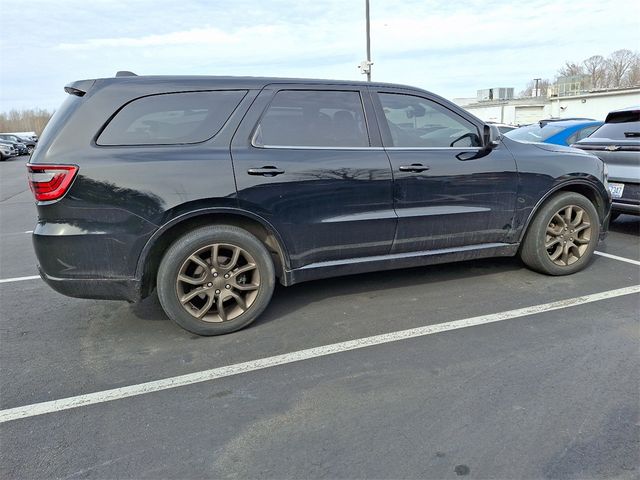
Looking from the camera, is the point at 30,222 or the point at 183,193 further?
the point at 30,222

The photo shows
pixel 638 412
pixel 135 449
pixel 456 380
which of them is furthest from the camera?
pixel 456 380

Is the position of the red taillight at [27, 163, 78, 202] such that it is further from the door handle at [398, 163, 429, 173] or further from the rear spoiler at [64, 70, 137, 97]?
the door handle at [398, 163, 429, 173]

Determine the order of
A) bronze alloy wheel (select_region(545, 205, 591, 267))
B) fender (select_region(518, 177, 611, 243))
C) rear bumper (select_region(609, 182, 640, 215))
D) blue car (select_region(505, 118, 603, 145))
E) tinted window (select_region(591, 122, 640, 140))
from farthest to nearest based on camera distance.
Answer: blue car (select_region(505, 118, 603, 145)), tinted window (select_region(591, 122, 640, 140)), rear bumper (select_region(609, 182, 640, 215)), bronze alloy wheel (select_region(545, 205, 591, 267)), fender (select_region(518, 177, 611, 243))

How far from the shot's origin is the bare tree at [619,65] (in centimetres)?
6375

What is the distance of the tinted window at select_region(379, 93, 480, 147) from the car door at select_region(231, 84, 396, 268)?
0.65 ft

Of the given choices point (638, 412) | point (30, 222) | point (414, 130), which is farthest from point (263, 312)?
point (30, 222)

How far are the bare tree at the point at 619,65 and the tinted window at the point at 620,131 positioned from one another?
7076 centimetres

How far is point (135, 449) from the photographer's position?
2.23 meters

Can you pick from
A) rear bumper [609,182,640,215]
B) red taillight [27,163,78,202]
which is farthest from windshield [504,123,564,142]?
red taillight [27,163,78,202]

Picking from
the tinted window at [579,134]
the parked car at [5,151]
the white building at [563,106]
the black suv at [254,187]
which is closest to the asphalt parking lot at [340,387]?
the black suv at [254,187]

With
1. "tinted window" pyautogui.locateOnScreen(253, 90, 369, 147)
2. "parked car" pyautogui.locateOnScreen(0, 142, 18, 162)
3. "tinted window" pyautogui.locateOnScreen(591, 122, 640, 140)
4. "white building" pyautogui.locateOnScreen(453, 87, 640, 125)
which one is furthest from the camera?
"white building" pyautogui.locateOnScreen(453, 87, 640, 125)

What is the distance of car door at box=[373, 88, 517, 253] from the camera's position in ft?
12.2

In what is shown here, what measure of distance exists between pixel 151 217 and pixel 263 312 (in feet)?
4.07

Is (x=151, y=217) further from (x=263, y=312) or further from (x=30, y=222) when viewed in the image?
(x=30, y=222)
